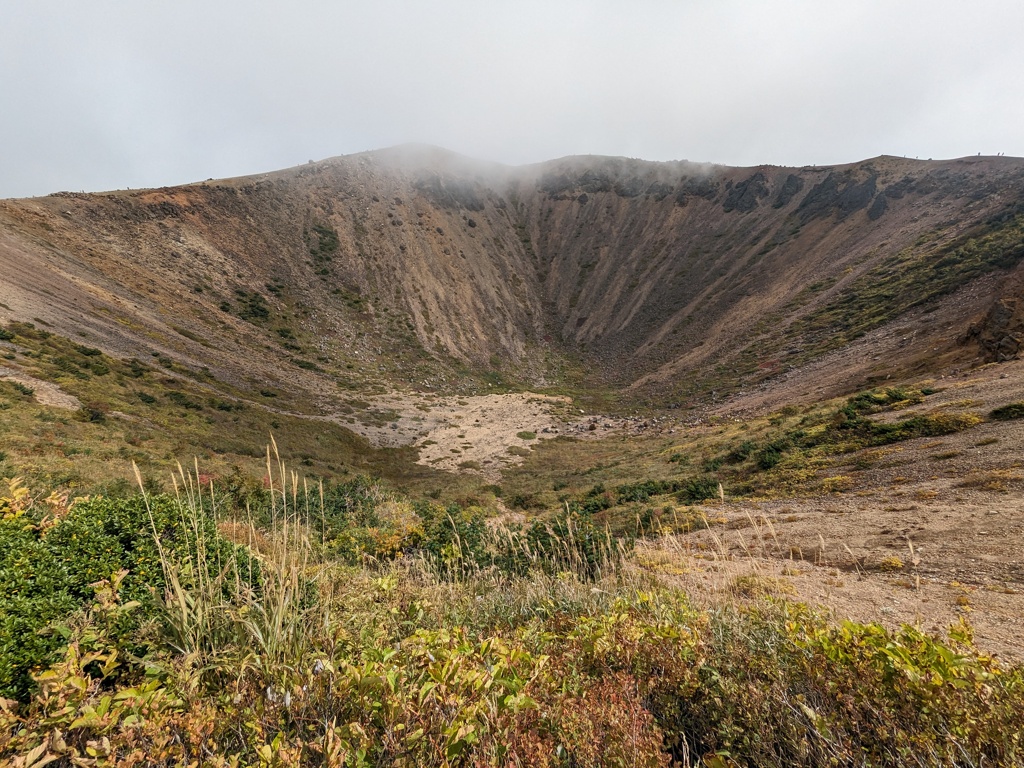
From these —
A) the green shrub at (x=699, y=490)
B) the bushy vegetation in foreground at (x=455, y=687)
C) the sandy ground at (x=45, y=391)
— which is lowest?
the green shrub at (x=699, y=490)

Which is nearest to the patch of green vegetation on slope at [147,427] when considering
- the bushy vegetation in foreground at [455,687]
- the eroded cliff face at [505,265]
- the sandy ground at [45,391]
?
the sandy ground at [45,391]

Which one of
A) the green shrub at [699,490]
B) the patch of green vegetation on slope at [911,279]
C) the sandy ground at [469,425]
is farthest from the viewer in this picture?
the patch of green vegetation on slope at [911,279]

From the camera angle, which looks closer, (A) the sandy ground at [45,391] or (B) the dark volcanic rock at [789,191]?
(A) the sandy ground at [45,391]

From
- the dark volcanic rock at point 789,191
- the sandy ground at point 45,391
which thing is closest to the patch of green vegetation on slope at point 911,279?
the dark volcanic rock at point 789,191

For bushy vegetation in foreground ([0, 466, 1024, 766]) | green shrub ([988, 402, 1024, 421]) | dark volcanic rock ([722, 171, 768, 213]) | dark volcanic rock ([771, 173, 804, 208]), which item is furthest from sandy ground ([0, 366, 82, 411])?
dark volcanic rock ([771, 173, 804, 208])

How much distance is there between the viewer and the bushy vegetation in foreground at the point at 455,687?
76.2 inches

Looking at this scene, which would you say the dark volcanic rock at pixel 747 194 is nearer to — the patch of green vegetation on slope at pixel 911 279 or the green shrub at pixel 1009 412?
the patch of green vegetation on slope at pixel 911 279

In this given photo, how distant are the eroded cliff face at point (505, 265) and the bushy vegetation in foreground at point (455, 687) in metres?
27.7

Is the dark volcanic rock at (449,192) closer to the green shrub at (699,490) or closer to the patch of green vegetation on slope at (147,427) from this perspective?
the patch of green vegetation on slope at (147,427)

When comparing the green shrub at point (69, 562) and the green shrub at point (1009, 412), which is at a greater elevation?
the green shrub at point (69, 562)

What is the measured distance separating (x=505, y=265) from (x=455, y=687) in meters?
73.7

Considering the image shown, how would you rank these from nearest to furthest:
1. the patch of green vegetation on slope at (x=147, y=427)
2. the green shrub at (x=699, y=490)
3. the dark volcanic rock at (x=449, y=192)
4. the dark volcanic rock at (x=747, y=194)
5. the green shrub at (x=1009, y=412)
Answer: the green shrub at (x=1009, y=412), the patch of green vegetation on slope at (x=147, y=427), the green shrub at (x=699, y=490), the dark volcanic rock at (x=747, y=194), the dark volcanic rock at (x=449, y=192)

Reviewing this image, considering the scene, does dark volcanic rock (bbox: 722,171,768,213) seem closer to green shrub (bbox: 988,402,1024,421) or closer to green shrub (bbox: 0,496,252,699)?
green shrub (bbox: 988,402,1024,421)

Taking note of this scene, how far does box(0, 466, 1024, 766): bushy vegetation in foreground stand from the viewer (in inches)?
76.2
